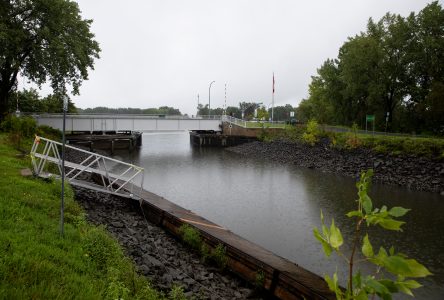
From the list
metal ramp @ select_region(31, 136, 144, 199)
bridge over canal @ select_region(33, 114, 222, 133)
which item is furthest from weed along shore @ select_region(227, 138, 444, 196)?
metal ramp @ select_region(31, 136, 144, 199)

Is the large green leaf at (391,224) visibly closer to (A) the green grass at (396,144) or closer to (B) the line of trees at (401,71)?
(A) the green grass at (396,144)

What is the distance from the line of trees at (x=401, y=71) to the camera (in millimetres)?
40969

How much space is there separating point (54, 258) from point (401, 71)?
4789cm

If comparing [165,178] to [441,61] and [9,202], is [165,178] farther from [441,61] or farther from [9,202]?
[441,61]

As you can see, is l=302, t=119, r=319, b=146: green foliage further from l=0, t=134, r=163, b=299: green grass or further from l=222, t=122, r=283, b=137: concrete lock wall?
l=0, t=134, r=163, b=299: green grass

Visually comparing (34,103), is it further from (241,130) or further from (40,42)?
(241,130)

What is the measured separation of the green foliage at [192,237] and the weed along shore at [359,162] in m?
22.0

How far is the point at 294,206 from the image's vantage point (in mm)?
22172

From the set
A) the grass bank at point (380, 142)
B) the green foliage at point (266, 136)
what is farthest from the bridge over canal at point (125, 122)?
the grass bank at point (380, 142)

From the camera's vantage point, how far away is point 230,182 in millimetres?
30250

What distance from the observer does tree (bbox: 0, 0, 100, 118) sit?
32.3 meters

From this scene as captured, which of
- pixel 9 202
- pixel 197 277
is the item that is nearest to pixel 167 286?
pixel 197 277

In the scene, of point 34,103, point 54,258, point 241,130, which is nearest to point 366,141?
point 241,130

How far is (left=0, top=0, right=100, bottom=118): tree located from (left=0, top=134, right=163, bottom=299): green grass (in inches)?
1049
